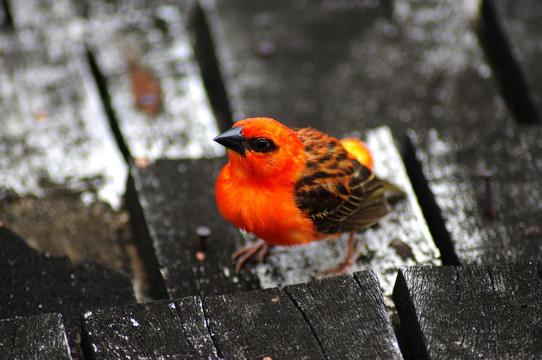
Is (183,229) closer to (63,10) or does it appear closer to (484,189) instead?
(484,189)

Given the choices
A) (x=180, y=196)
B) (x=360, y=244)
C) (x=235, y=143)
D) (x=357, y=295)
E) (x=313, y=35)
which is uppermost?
(x=313, y=35)

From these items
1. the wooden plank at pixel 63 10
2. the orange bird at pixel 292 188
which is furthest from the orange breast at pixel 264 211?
the wooden plank at pixel 63 10

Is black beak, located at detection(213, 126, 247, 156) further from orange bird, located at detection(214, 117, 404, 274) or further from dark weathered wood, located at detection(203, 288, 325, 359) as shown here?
dark weathered wood, located at detection(203, 288, 325, 359)

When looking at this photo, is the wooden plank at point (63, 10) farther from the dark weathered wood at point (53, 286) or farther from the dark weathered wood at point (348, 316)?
the dark weathered wood at point (348, 316)

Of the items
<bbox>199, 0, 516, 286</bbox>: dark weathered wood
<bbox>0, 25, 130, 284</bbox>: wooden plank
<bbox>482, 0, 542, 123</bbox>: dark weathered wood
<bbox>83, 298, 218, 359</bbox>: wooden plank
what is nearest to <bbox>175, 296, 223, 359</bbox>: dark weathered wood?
<bbox>83, 298, 218, 359</bbox>: wooden plank

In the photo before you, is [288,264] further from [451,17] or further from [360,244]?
[451,17]

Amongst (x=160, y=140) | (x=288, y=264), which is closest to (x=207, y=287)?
(x=288, y=264)
